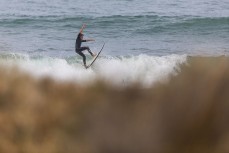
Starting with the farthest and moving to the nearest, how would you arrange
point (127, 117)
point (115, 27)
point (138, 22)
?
point (138, 22)
point (115, 27)
point (127, 117)

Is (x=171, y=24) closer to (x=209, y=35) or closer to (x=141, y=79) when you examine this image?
(x=209, y=35)

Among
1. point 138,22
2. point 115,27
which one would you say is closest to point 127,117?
point 115,27

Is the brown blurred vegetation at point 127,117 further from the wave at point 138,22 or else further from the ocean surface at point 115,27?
the wave at point 138,22

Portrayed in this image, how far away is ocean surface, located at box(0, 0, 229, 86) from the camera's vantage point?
Result: 1887 centimetres

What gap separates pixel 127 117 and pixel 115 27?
2442 centimetres

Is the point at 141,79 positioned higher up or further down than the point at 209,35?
higher up

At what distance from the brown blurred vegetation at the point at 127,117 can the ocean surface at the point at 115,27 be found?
14221 mm

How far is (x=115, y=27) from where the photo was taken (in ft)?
84.8

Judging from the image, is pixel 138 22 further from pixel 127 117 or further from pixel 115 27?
pixel 127 117

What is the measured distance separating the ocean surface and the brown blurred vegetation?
46.7 feet

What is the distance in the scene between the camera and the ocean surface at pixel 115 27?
18.9 metres

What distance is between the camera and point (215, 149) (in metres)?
1.55

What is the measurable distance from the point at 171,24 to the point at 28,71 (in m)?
24.3

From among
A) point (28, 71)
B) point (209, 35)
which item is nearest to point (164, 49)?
point (209, 35)
